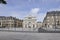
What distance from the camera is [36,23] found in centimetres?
8838

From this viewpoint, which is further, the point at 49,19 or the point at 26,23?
the point at 26,23

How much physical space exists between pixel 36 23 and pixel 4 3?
81.6 m

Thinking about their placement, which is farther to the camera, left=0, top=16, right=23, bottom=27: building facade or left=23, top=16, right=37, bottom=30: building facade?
left=0, top=16, right=23, bottom=27: building facade

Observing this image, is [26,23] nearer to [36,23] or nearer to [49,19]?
[36,23]

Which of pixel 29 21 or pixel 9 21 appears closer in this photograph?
pixel 29 21

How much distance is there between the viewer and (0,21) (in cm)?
9412

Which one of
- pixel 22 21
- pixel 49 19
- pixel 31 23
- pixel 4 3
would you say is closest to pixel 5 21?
pixel 22 21

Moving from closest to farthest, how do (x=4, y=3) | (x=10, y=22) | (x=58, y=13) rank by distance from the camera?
(x=4, y=3) < (x=58, y=13) < (x=10, y=22)

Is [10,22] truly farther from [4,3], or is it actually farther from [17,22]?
[4,3]

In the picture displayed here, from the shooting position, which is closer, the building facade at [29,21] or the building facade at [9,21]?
the building facade at [29,21]

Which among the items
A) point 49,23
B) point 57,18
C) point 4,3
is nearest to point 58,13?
point 57,18

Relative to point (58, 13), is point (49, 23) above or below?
below

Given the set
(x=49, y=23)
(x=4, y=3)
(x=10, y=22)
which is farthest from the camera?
(x=10, y=22)

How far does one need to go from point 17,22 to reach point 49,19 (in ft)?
72.2
